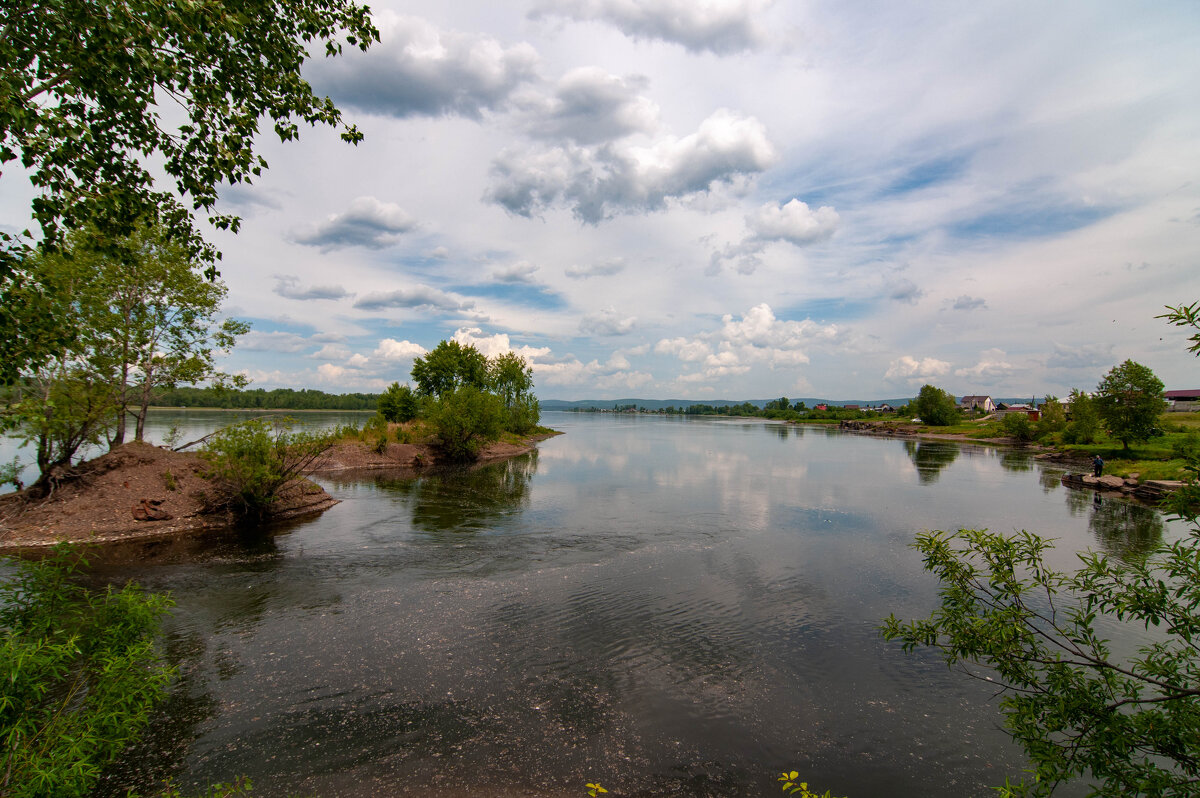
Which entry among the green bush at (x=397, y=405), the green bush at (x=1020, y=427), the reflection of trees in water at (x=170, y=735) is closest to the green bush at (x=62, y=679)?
the reflection of trees in water at (x=170, y=735)

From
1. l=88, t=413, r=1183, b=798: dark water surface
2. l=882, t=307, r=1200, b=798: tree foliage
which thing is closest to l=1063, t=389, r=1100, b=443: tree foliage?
l=88, t=413, r=1183, b=798: dark water surface

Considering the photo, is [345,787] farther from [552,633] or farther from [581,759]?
[552,633]

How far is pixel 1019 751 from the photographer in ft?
29.2

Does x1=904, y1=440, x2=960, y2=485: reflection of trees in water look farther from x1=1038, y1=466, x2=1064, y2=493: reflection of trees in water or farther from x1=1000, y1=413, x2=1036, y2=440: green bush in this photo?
x1=1000, y1=413, x2=1036, y2=440: green bush

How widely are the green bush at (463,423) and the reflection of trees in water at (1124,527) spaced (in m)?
44.2

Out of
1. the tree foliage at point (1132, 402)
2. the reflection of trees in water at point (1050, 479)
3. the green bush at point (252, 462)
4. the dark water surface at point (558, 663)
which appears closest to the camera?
the dark water surface at point (558, 663)

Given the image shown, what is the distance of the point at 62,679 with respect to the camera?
4359 mm

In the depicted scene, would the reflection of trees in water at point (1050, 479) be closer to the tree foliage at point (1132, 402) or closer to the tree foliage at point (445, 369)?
the tree foliage at point (1132, 402)

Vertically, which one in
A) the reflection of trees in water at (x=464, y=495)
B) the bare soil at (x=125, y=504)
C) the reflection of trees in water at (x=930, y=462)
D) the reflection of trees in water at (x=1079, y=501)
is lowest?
the reflection of trees in water at (x=1079, y=501)

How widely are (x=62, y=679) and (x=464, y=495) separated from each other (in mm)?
27654

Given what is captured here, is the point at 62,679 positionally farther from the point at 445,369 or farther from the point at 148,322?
the point at 445,369

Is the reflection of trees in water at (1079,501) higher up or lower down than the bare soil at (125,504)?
lower down

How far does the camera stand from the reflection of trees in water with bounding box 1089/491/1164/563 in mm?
21456

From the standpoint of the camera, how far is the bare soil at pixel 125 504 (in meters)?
18.1
